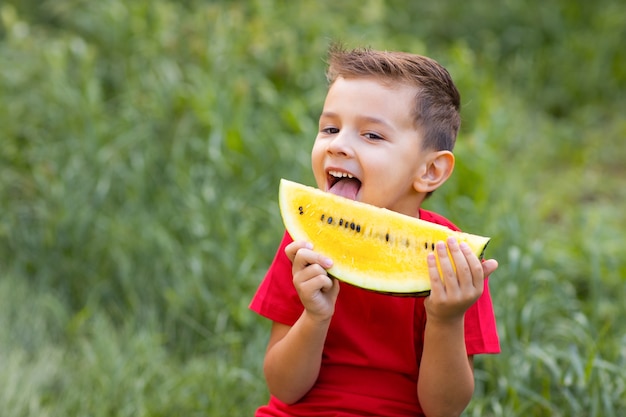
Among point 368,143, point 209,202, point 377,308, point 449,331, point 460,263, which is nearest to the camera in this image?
point 460,263

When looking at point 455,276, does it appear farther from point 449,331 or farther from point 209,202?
point 209,202

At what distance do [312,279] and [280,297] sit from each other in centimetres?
35

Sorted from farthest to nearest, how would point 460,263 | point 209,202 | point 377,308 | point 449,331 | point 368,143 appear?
point 209,202, point 377,308, point 368,143, point 449,331, point 460,263

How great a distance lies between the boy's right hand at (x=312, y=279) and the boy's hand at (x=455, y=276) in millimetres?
253

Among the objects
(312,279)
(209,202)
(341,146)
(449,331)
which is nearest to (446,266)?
(449,331)

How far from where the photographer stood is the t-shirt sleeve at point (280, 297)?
2.45 metres

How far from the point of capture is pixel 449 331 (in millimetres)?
2205

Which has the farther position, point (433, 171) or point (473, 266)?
point (433, 171)

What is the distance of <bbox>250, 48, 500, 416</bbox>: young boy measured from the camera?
2.29 meters

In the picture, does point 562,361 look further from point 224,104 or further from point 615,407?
point 224,104

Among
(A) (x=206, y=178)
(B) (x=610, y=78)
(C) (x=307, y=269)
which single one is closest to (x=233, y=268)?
(A) (x=206, y=178)

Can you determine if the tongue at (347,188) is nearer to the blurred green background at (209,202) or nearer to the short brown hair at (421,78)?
the short brown hair at (421,78)

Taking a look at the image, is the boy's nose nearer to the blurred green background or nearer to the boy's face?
the boy's face

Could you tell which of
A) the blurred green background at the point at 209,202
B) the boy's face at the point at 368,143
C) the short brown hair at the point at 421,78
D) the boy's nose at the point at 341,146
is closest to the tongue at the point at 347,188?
the boy's face at the point at 368,143
